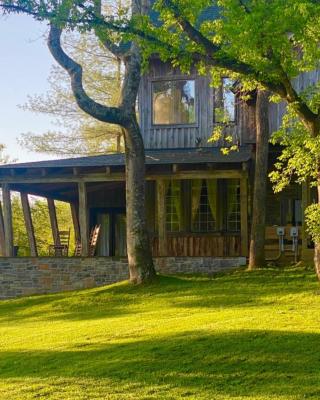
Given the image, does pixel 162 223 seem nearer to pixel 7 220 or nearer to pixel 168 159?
pixel 168 159

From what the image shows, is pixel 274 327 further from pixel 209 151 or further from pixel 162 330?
pixel 209 151

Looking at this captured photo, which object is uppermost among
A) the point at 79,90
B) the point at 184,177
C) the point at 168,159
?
the point at 79,90

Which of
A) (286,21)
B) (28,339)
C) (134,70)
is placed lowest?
(28,339)

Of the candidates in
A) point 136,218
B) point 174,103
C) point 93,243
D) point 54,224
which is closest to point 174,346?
point 136,218

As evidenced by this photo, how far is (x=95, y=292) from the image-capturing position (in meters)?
15.1

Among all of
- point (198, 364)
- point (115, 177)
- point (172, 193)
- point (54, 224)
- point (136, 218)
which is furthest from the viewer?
point (54, 224)

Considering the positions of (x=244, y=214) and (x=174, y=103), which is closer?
(x=244, y=214)

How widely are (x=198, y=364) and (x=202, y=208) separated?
12578mm

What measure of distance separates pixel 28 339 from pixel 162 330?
7.40 feet

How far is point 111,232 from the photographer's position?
894 inches

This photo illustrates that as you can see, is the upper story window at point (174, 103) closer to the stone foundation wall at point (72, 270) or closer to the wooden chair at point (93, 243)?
the wooden chair at point (93, 243)

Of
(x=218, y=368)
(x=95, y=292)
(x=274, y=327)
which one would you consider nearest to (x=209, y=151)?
(x=95, y=292)

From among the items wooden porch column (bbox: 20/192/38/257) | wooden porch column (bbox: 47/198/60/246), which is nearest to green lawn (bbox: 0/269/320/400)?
wooden porch column (bbox: 20/192/38/257)

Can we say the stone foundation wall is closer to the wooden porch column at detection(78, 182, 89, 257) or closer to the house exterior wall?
the wooden porch column at detection(78, 182, 89, 257)
